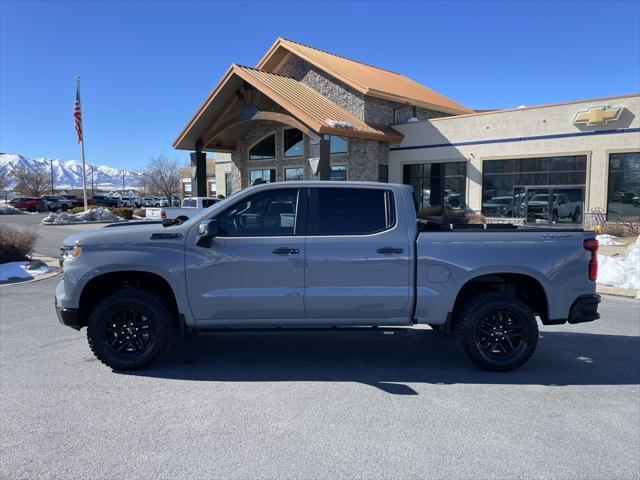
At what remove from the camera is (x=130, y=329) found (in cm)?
497

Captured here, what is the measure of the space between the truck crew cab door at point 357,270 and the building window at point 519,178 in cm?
1984

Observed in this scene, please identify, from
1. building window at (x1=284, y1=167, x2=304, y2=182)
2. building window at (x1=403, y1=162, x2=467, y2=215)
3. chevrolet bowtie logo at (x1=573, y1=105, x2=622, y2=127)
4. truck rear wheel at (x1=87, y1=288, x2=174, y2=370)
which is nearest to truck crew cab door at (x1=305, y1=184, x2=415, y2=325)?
truck rear wheel at (x1=87, y1=288, x2=174, y2=370)

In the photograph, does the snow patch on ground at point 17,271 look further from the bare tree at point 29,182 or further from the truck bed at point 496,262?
the bare tree at point 29,182

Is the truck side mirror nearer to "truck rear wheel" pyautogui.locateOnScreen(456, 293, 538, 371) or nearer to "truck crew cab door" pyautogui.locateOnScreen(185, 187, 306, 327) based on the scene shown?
"truck crew cab door" pyautogui.locateOnScreen(185, 187, 306, 327)

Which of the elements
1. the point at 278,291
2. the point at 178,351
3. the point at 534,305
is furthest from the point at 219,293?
the point at 534,305

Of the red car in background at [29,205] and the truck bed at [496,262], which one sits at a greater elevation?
the red car in background at [29,205]

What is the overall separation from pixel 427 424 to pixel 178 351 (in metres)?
3.13

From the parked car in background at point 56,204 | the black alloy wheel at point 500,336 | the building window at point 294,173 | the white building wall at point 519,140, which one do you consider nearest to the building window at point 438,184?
the white building wall at point 519,140

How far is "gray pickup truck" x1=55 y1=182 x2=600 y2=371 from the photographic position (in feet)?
15.8

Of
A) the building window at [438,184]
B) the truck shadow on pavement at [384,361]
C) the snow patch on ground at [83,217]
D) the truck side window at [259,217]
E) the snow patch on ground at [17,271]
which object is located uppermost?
the building window at [438,184]

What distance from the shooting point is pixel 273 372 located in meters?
4.99

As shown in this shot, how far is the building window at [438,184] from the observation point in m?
25.0

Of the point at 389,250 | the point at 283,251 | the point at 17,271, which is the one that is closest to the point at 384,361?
the point at 389,250

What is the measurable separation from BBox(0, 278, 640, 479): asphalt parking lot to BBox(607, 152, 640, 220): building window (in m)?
17.1
